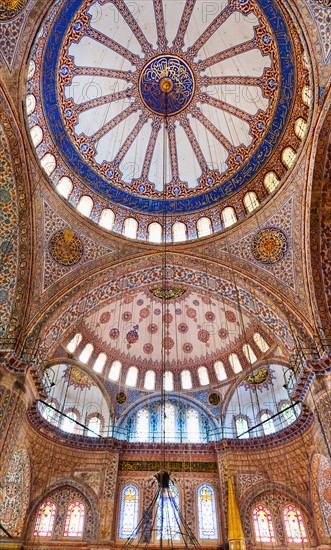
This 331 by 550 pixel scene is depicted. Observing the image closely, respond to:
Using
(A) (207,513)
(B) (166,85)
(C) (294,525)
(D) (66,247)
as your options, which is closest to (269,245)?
(D) (66,247)

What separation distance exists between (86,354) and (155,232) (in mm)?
4747

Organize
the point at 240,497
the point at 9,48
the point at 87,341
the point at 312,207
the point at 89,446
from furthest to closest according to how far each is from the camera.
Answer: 1. the point at 87,341
2. the point at 89,446
3. the point at 240,497
4. the point at 312,207
5. the point at 9,48

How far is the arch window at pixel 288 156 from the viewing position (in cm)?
966

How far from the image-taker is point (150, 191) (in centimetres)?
1179

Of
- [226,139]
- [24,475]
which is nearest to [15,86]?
[226,139]

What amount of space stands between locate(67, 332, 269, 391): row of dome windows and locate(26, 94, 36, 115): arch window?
22.1 feet

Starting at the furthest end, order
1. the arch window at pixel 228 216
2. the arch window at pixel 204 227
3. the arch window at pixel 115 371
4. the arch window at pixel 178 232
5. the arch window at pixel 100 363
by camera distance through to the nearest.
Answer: the arch window at pixel 115 371
the arch window at pixel 100 363
the arch window at pixel 178 232
the arch window at pixel 204 227
the arch window at pixel 228 216

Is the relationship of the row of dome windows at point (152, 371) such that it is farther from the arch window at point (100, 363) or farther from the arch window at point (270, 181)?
the arch window at point (270, 181)

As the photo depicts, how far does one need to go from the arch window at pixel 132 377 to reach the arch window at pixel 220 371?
2.85 m

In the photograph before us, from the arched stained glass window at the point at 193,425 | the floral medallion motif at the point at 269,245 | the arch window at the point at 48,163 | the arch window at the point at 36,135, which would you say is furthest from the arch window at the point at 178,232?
the arched stained glass window at the point at 193,425

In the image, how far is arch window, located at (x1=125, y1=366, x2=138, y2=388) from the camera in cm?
1309

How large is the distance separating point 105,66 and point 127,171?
293cm

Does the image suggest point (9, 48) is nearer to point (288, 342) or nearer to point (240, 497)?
point (288, 342)

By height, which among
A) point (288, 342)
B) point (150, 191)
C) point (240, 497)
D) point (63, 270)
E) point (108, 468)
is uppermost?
point (150, 191)
